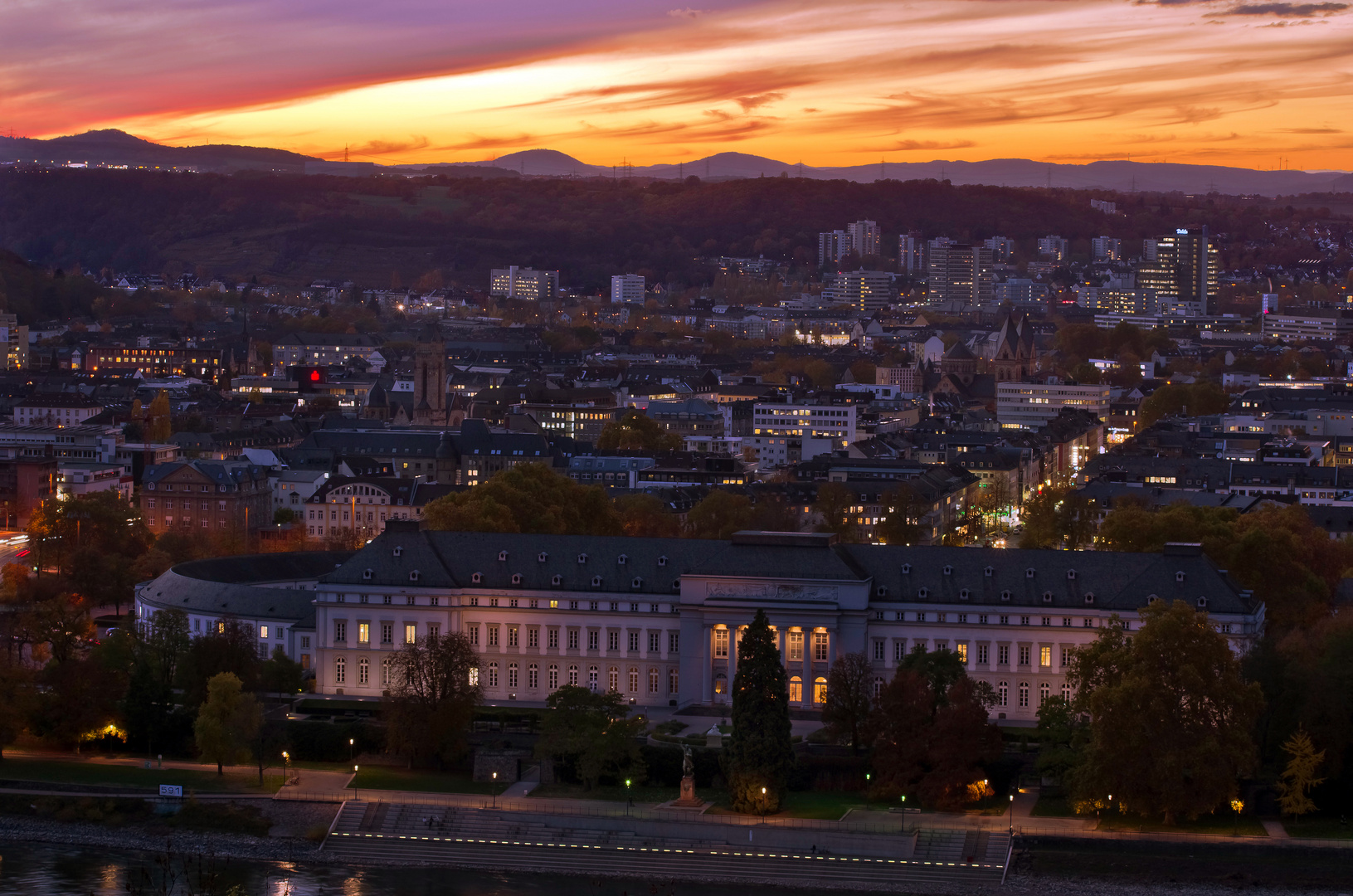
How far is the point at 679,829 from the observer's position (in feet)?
168

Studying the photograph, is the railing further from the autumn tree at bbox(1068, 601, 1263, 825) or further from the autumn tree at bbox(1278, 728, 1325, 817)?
the autumn tree at bbox(1278, 728, 1325, 817)

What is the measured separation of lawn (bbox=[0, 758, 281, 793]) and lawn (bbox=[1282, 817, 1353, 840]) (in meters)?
23.8

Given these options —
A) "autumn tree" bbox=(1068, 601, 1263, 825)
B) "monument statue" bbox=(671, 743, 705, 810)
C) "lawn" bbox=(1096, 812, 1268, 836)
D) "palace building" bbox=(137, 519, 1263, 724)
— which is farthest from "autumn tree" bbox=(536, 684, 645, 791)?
"lawn" bbox=(1096, 812, 1268, 836)

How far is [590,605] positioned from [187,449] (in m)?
60.7

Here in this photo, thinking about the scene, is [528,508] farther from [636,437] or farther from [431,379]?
[431,379]

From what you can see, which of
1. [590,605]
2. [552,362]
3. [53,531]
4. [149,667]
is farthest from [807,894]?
[552,362]

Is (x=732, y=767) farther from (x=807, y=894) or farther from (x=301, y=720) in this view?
(x=301, y=720)

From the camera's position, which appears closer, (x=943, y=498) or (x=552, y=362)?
(x=943, y=498)

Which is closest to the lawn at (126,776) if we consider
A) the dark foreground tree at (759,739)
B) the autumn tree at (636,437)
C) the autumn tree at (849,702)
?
the dark foreground tree at (759,739)

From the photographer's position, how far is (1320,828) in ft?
168

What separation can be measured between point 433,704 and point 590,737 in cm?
435

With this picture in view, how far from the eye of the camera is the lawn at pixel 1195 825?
50656 millimetres

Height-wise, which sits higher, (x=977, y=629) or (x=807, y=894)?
(x=977, y=629)

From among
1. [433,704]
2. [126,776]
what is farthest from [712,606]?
[126,776]
